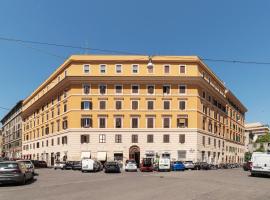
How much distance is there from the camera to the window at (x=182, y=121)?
6500 centimetres

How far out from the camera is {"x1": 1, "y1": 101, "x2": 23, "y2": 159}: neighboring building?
11338cm

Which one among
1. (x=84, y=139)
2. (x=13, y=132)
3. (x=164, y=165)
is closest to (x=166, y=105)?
(x=84, y=139)

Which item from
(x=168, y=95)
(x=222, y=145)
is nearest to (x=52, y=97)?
(x=168, y=95)

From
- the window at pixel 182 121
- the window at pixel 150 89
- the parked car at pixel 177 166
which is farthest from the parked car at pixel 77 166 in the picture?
→ the window at pixel 182 121

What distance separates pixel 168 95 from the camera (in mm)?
65938

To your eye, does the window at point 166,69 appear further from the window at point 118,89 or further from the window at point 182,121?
the window at point 118,89

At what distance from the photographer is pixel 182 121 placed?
65000 mm

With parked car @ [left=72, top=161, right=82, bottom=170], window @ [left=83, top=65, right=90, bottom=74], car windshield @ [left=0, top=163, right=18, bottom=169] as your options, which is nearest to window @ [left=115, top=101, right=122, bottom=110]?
window @ [left=83, top=65, right=90, bottom=74]

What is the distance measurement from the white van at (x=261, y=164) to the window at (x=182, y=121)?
31167mm

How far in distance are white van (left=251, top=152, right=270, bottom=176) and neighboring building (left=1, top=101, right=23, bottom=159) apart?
8606 centimetres

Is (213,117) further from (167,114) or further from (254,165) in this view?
(254,165)

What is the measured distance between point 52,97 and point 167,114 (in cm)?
2368

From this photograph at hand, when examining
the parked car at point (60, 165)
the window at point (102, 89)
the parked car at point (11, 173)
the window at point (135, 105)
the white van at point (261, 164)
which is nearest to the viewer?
the parked car at point (11, 173)

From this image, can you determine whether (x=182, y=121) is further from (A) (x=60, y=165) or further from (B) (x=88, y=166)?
(B) (x=88, y=166)
